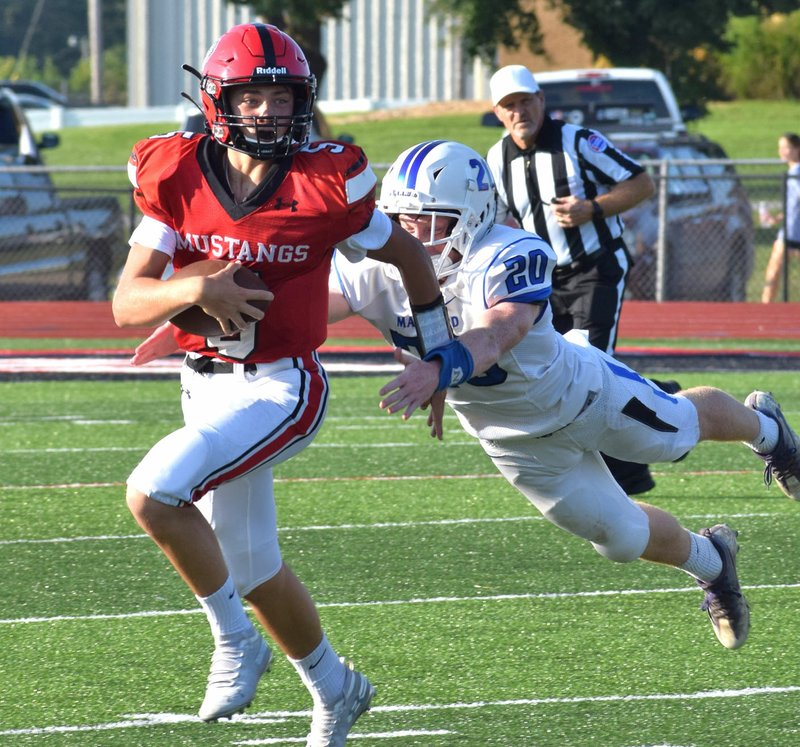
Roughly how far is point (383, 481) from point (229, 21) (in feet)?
116

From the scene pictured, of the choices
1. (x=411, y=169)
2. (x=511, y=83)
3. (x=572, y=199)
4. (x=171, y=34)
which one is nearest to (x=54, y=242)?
(x=511, y=83)

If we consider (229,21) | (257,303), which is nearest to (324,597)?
(257,303)

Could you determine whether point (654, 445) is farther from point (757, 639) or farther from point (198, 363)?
point (198, 363)

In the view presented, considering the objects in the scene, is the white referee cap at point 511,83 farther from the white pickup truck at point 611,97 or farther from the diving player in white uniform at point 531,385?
the white pickup truck at point 611,97

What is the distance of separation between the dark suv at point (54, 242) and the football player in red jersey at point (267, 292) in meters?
10.3

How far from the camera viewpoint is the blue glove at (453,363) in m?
3.55

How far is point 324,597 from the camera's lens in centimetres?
502

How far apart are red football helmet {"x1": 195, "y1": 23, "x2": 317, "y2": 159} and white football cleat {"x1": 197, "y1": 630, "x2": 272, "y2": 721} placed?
3.84 ft

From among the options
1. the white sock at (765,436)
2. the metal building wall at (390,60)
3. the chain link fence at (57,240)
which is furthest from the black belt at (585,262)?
the metal building wall at (390,60)

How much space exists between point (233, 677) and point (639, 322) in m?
10.2

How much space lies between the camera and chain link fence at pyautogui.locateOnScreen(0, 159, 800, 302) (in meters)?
13.5

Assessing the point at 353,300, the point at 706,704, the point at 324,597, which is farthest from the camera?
the point at 324,597

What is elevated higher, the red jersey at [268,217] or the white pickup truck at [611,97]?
the red jersey at [268,217]

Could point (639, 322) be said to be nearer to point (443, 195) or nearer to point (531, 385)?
point (531, 385)
